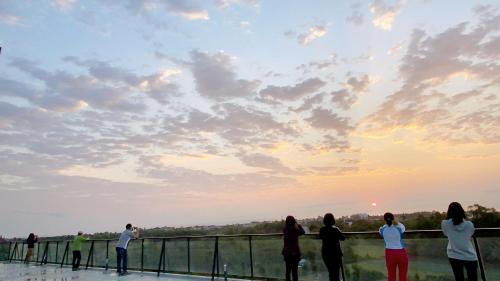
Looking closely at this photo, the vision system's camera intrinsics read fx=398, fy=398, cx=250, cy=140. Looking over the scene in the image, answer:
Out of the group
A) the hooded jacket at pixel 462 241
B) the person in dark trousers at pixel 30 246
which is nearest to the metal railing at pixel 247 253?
the hooded jacket at pixel 462 241

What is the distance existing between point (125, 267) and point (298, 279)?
297 inches

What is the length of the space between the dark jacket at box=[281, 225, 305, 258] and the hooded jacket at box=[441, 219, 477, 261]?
3.34 meters

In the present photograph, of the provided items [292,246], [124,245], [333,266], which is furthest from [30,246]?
[333,266]

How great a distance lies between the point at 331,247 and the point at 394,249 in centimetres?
129

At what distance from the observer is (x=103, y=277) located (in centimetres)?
1357

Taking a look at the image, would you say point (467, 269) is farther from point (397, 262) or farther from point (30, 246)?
point (30, 246)

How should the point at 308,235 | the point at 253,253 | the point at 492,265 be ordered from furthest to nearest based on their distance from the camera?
the point at 253,253 → the point at 308,235 → the point at 492,265

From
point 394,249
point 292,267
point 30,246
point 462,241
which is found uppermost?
point 30,246

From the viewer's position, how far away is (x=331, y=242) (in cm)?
793

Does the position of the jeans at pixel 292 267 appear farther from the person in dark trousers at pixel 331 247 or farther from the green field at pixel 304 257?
the person in dark trousers at pixel 331 247

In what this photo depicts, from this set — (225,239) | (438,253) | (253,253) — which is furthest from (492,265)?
(225,239)

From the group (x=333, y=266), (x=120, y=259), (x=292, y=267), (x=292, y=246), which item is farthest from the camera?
(x=120, y=259)

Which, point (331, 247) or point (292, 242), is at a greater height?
point (292, 242)

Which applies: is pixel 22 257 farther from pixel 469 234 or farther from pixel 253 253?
pixel 469 234
